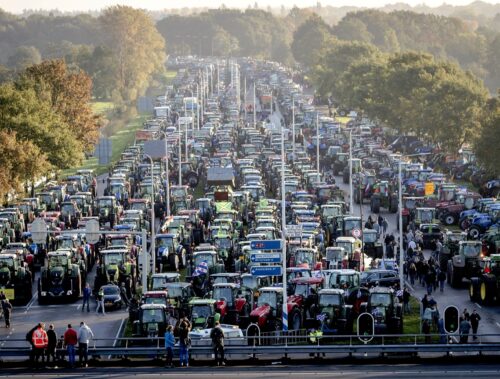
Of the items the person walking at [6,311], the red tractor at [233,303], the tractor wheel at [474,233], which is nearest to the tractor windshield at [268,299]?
the red tractor at [233,303]

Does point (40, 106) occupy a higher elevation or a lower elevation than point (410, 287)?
higher

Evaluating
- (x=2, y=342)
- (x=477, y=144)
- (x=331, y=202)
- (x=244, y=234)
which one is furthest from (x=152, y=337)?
(x=477, y=144)

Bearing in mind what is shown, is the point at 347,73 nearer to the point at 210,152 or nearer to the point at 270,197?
the point at 210,152

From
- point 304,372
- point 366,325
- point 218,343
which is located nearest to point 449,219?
Answer: point 366,325

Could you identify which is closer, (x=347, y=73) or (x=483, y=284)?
(x=483, y=284)

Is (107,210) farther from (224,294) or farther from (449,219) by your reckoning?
(224,294)

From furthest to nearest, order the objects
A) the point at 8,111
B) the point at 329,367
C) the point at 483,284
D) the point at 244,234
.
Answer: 1. the point at 8,111
2. the point at 244,234
3. the point at 483,284
4. the point at 329,367

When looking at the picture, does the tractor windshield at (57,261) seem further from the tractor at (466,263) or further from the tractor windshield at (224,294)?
the tractor at (466,263)
